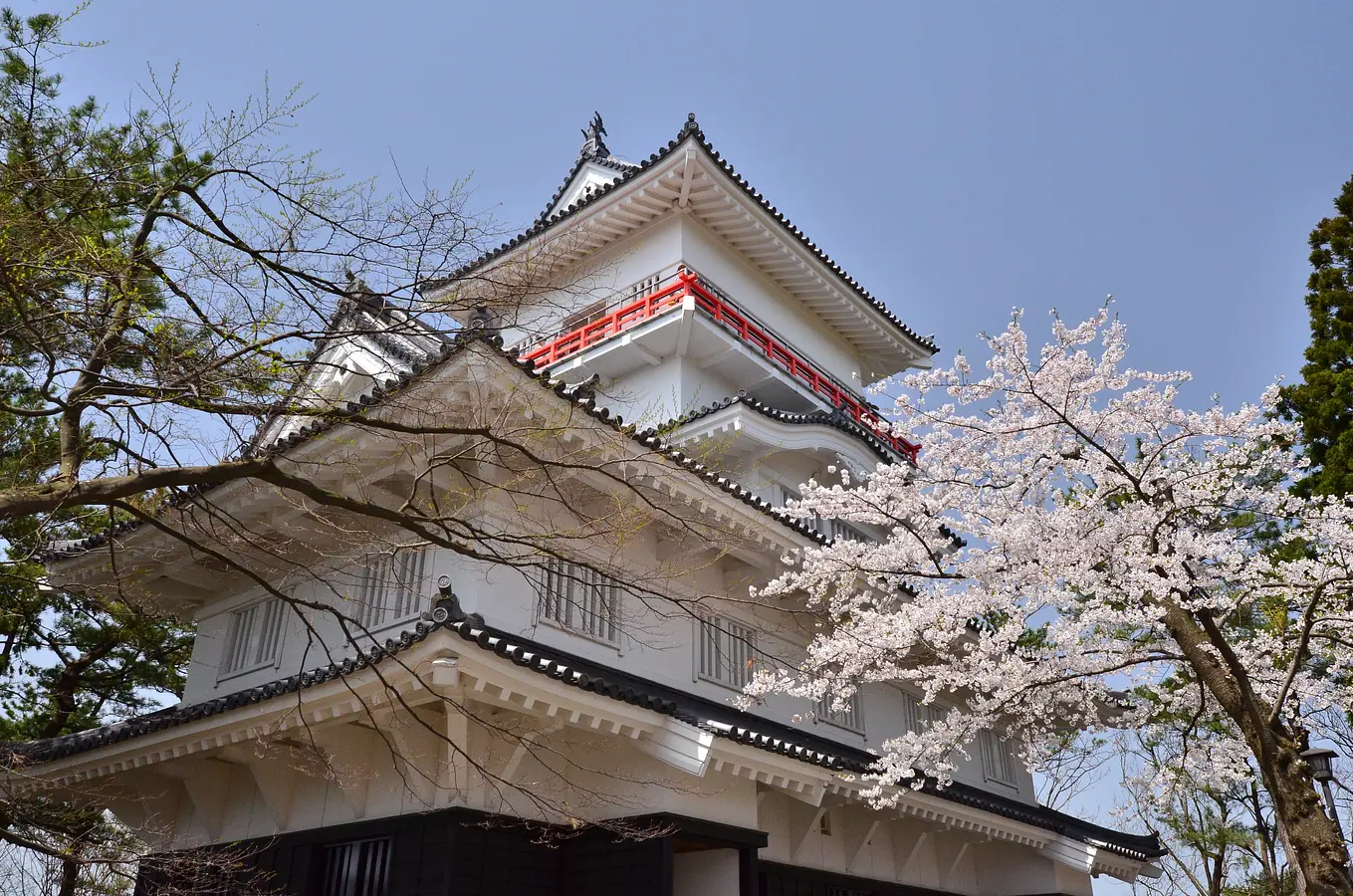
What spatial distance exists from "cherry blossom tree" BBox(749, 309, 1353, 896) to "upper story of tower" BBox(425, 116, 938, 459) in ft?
10.3

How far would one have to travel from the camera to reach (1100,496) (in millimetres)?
9383

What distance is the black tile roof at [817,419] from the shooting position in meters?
13.1

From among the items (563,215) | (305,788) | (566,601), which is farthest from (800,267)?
(305,788)

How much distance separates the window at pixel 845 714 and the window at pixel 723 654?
129cm

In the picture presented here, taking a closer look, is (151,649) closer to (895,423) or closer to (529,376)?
(529,376)

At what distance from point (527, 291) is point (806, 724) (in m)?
6.77

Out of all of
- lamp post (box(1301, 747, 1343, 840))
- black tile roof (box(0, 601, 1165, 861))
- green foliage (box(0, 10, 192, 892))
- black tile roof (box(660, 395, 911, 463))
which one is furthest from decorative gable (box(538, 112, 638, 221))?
lamp post (box(1301, 747, 1343, 840))

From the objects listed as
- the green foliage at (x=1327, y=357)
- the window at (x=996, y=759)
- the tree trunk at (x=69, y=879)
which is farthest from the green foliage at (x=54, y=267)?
the green foliage at (x=1327, y=357)

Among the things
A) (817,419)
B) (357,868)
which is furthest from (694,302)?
(357,868)

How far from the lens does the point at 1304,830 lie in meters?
7.22

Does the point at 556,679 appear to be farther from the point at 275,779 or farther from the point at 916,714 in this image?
the point at 916,714

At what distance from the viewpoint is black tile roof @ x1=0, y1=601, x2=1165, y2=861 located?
6.28 meters

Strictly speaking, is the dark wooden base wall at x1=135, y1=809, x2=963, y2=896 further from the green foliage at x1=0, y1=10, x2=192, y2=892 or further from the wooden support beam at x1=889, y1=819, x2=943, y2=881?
the wooden support beam at x1=889, y1=819, x2=943, y2=881

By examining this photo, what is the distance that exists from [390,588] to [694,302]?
6.68 metres
